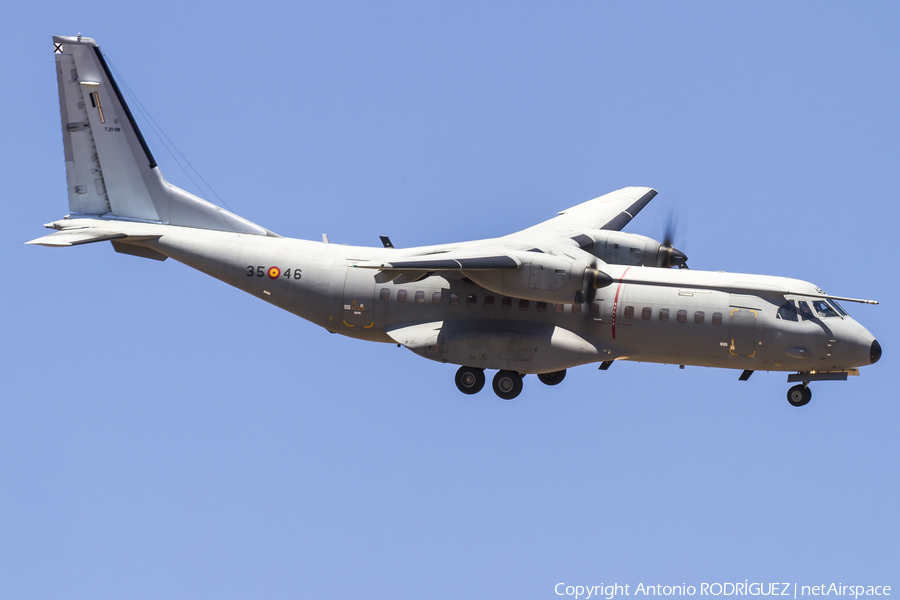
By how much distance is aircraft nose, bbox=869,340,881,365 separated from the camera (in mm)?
28453

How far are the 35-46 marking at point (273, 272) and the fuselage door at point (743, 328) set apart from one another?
11887mm

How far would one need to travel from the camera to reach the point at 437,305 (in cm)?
3044

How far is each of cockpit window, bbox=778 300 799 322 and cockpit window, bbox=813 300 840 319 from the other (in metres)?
0.57

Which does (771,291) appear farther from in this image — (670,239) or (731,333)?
(670,239)

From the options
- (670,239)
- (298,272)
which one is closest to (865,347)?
(670,239)

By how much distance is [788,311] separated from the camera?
28656 mm

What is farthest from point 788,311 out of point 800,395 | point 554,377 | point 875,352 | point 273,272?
point 273,272

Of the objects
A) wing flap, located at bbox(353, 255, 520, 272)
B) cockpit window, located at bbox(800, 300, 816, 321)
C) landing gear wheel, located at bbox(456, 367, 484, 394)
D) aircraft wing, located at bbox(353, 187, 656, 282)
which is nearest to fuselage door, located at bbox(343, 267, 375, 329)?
aircraft wing, located at bbox(353, 187, 656, 282)

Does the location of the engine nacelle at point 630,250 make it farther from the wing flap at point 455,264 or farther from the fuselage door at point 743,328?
the wing flap at point 455,264

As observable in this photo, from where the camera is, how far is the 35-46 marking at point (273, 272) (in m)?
31.6

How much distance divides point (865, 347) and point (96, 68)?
22963 mm

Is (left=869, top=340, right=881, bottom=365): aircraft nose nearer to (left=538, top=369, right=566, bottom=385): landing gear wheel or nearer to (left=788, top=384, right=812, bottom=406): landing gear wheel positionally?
(left=788, top=384, right=812, bottom=406): landing gear wheel

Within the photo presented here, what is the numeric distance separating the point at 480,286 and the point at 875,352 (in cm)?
1027

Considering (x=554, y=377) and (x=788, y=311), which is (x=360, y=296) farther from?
(x=788, y=311)
